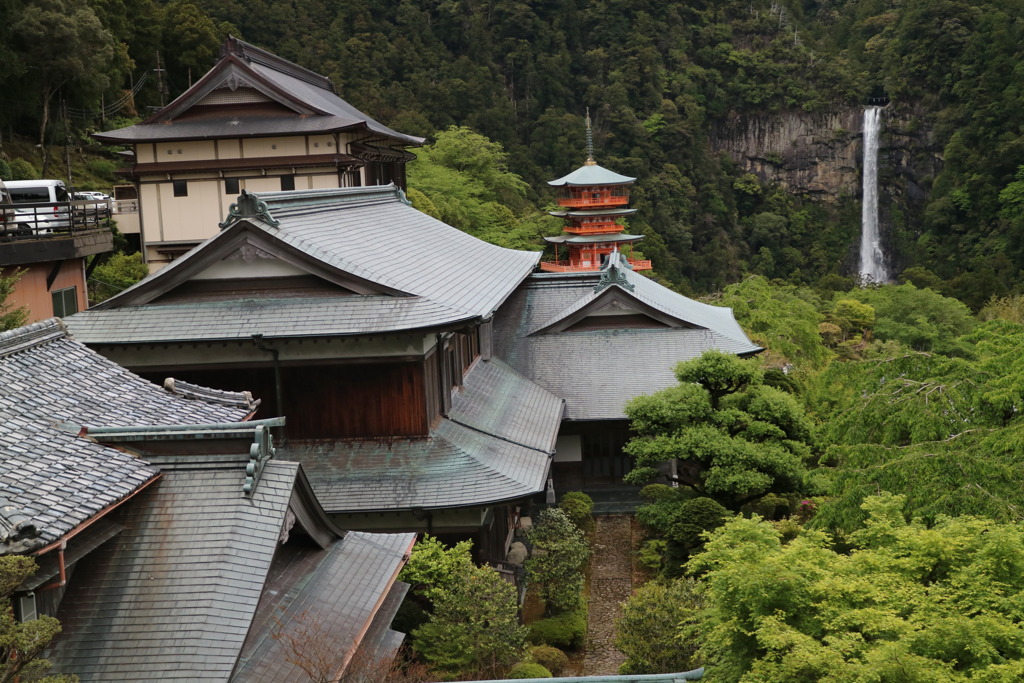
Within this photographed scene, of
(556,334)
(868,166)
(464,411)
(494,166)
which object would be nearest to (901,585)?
(464,411)

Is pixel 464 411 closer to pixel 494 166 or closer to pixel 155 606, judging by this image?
pixel 155 606

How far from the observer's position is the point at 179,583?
22.4 feet

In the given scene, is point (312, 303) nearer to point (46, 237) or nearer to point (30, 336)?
point (30, 336)

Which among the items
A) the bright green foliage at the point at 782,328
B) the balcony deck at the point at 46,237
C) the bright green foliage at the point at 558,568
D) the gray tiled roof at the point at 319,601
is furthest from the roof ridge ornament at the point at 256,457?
the bright green foliage at the point at 782,328

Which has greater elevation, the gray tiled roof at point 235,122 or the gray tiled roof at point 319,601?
the gray tiled roof at point 235,122

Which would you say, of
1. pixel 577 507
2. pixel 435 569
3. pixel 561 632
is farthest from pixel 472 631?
pixel 577 507

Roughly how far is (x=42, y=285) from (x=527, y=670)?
39.7 feet

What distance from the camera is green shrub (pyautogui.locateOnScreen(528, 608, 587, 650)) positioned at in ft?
45.6

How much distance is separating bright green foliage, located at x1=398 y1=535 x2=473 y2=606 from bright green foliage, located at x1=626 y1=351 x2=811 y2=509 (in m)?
4.79

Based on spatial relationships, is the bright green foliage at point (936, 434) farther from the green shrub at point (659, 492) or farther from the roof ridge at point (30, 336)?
the roof ridge at point (30, 336)

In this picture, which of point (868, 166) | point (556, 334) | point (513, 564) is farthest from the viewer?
point (868, 166)

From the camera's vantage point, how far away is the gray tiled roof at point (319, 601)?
731cm

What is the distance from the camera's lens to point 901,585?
858 centimetres

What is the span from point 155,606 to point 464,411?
977cm
